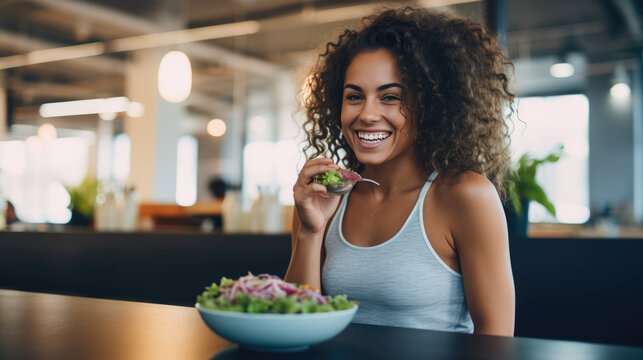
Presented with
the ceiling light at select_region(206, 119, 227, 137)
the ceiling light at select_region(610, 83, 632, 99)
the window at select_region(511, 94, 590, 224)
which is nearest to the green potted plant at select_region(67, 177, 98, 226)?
the ceiling light at select_region(206, 119, 227, 137)

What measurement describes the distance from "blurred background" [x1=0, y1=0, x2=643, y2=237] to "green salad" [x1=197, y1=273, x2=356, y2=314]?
3593 mm

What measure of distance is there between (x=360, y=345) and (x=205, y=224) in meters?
4.00

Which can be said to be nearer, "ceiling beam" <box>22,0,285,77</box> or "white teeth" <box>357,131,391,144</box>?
"white teeth" <box>357,131,391,144</box>

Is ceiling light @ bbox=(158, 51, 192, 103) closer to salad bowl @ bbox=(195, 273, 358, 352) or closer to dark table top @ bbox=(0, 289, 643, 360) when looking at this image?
dark table top @ bbox=(0, 289, 643, 360)

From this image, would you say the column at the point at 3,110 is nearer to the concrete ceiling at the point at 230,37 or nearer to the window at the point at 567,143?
the concrete ceiling at the point at 230,37

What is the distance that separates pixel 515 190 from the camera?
197cm

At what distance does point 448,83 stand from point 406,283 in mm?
533

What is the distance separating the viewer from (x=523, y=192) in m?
1.98

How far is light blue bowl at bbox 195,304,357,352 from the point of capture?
689 mm

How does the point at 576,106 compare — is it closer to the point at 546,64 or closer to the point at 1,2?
the point at 546,64

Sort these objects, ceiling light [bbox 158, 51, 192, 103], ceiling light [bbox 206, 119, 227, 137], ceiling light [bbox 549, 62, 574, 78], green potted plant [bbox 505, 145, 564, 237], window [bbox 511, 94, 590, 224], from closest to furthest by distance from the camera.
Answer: green potted plant [bbox 505, 145, 564, 237], ceiling light [bbox 158, 51, 192, 103], ceiling light [bbox 549, 62, 574, 78], window [bbox 511, 94, 590, 224], ceiling light [bbox 206, 119, 227, 137]

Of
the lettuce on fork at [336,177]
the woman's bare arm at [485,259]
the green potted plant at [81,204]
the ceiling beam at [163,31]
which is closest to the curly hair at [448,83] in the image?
the woman's bare arm at [485,259]

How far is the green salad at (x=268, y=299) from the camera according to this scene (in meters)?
0.71

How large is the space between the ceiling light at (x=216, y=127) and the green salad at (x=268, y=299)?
296 inches
